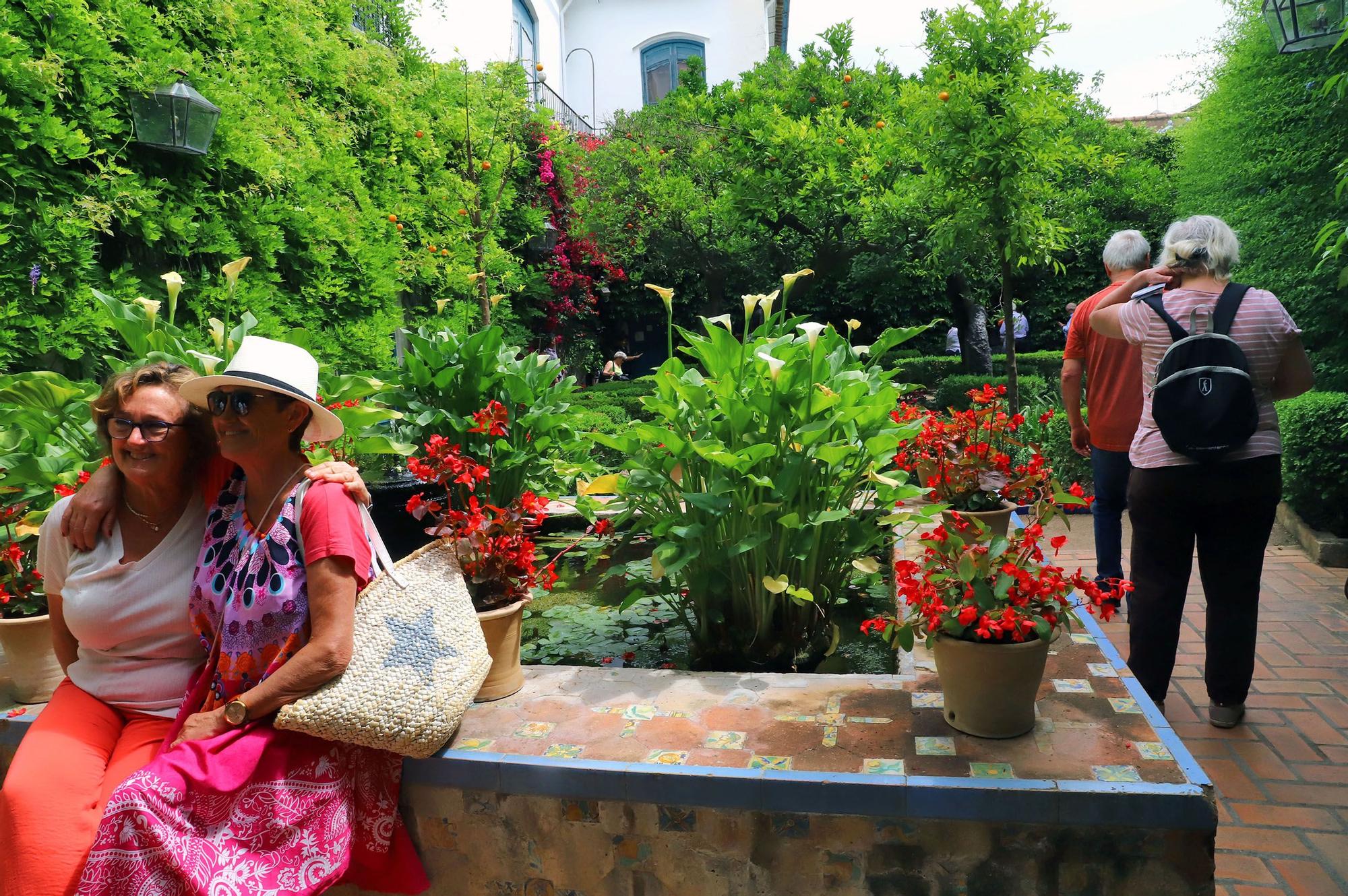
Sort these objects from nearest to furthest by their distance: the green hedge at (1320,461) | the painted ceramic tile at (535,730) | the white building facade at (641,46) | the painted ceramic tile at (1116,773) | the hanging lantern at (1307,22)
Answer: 1. the painted ceramic tile at (1116,773)
2. the painted ceramic tile at (535,730)
3. the hanging lantern at (1307,22)
4. the green hedge at (1320,461)
5. the white building facade at (641,46)

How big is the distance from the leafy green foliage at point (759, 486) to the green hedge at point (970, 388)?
7242 mm

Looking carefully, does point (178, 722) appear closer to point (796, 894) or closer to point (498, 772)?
point (498, 772)

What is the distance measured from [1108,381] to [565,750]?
276 centimetres

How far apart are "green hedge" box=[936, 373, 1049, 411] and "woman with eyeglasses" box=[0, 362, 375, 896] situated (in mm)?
8767

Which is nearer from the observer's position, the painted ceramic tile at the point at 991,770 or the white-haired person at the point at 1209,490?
the painted ceramic tile at the point at 991,770

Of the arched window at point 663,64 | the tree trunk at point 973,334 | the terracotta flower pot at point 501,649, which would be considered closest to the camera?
the terracotta flower pot at point 501,649

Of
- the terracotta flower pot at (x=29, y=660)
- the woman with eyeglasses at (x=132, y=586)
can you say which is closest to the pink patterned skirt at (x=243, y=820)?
the woman with eyeglasses at (x=132, y=586)

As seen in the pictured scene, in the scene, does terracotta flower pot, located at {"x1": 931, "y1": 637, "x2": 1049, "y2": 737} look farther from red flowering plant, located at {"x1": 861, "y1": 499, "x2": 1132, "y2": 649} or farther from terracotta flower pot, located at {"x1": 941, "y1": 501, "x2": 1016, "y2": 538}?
terracotta flower pot, located at {"x1": 941, "y1": 501, "x2": 1016, "y2": 538}

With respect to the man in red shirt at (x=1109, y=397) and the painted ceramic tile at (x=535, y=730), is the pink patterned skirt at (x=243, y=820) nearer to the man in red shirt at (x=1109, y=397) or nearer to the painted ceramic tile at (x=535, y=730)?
the painted ceramic tile at (x=535, y=730)

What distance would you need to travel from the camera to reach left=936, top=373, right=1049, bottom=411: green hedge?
9742 mm

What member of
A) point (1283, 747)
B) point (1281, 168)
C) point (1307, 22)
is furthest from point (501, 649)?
point (1281, 168)

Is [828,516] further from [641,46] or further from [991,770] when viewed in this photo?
[641,46]

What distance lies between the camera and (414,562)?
2059 millimetres

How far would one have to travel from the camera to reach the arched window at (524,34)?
1359 centimetres
